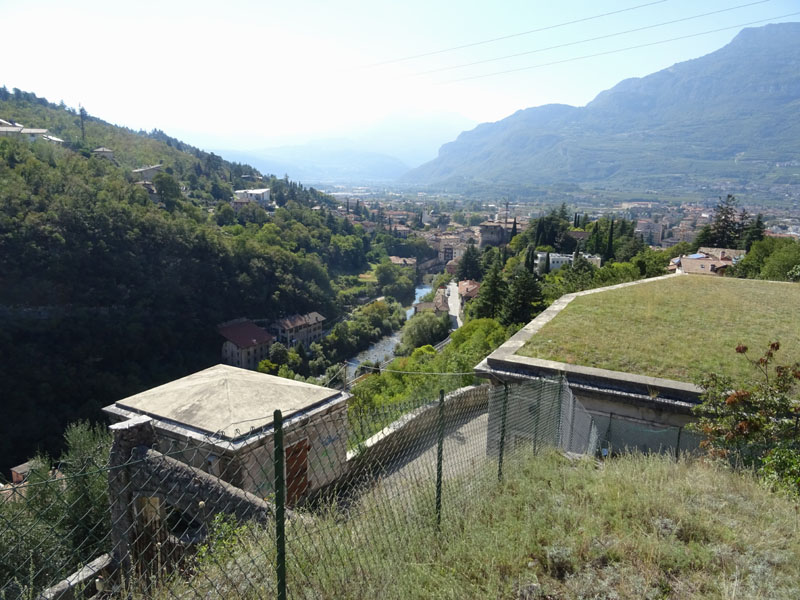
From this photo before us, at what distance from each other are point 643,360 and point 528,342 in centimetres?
143

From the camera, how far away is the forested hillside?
25.2 m

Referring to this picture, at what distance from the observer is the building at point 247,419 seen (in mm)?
4512

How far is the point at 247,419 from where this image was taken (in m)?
4.70

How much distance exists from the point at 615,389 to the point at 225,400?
4.36 m

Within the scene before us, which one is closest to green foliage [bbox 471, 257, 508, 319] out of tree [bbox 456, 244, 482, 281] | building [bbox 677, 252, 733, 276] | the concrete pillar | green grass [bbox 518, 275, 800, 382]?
building [bbox 677, 252, 733, 276]

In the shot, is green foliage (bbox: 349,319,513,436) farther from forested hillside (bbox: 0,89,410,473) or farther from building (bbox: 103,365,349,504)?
forested hillside (bbox: 0,89,410,473)

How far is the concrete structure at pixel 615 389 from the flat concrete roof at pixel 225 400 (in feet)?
7.00

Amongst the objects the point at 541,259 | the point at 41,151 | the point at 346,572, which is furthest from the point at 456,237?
the point at 346,572

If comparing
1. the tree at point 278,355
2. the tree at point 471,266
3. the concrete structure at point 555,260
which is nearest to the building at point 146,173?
the tree at point 278,355

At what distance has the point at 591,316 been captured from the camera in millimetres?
7734

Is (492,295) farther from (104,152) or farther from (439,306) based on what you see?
(104,152)

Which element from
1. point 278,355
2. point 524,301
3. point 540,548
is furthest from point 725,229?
point 540,548

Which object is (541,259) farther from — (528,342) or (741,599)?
(741,599)

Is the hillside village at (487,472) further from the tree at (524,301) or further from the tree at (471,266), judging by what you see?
the tree at (471,266)
